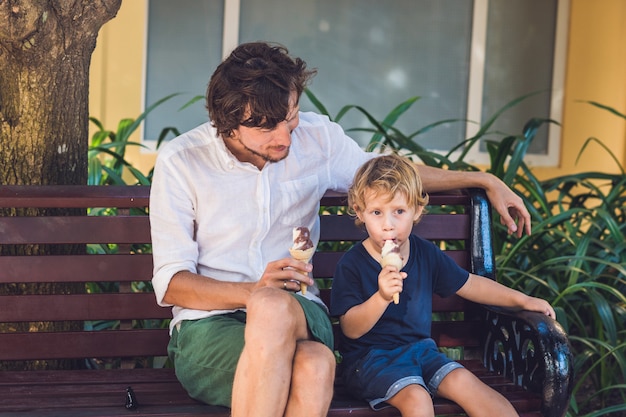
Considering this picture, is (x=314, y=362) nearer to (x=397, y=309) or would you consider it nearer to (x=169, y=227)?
(x=397, y=309)

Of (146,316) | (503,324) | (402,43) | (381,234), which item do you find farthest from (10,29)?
(402,43)

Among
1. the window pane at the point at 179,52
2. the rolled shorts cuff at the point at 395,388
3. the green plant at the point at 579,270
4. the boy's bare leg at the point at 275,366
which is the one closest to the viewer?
the boy's bare leg at the point at 275,366

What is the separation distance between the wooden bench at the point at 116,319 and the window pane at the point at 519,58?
2964mm

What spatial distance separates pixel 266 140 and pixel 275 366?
0.68 m

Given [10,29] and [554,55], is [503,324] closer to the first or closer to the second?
[10,29]

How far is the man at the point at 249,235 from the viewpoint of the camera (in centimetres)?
265

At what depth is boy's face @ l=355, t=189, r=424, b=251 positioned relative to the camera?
9.52 feet

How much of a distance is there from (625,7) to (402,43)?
132 cm

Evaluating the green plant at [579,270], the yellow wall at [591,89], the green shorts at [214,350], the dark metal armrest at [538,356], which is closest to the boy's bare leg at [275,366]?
the green shorts at [214,350]

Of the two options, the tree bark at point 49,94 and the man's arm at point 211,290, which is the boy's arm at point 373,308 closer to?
the man's arm at point 211,290

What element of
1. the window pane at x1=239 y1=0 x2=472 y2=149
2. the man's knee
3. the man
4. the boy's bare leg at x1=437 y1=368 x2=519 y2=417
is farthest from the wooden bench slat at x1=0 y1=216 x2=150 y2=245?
the window pane at x1=239 y1=0 x2=472 y2=149

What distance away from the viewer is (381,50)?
241 inches

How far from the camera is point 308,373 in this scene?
265cm

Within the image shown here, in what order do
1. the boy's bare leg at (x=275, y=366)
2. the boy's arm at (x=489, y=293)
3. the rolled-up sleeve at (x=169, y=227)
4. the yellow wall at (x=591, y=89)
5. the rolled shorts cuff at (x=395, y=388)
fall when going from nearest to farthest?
the boy's bare leg at (x=275, y=366) < the rolled shorts cuff at (x=395, y=388) < the rolled-up sleeve at (x=169, y=227) < the boy's arm at (x=489, y=293) < the yellow wall at (x=591, y=89)
